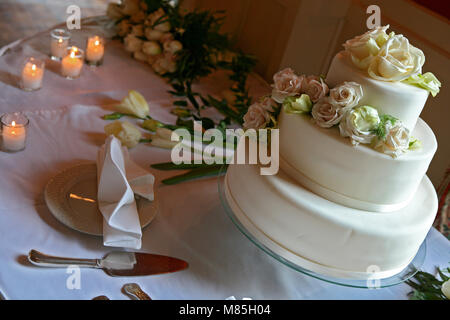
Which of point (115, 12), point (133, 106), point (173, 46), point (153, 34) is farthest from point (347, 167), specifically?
point (115, 12)

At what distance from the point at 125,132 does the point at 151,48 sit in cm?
72

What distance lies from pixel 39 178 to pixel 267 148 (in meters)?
0.64

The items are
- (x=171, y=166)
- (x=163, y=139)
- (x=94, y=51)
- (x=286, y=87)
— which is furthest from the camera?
(x=94, y=51)

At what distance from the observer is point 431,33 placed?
5.75ft

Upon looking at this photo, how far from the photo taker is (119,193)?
124 centimetres

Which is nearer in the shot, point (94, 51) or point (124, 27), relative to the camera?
point (94, 51)

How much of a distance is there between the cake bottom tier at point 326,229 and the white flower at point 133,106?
66 centimetres

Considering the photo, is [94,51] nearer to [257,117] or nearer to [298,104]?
[257,117]

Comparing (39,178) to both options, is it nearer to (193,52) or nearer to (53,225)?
(53,225)

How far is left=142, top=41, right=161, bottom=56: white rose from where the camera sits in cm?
214

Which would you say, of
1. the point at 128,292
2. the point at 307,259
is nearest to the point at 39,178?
the point at 128,292

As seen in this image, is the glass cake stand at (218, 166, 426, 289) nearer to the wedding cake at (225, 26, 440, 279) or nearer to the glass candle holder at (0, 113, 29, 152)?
the wedding cake at (225, 26, 440, 279)

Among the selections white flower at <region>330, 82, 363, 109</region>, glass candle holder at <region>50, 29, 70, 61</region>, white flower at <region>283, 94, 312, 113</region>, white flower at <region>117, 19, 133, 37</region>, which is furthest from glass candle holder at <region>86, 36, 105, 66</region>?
white flower at <region>330, 82, 363, 109</region>

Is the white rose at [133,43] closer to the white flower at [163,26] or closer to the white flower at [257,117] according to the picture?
the white flower at [163,26]
